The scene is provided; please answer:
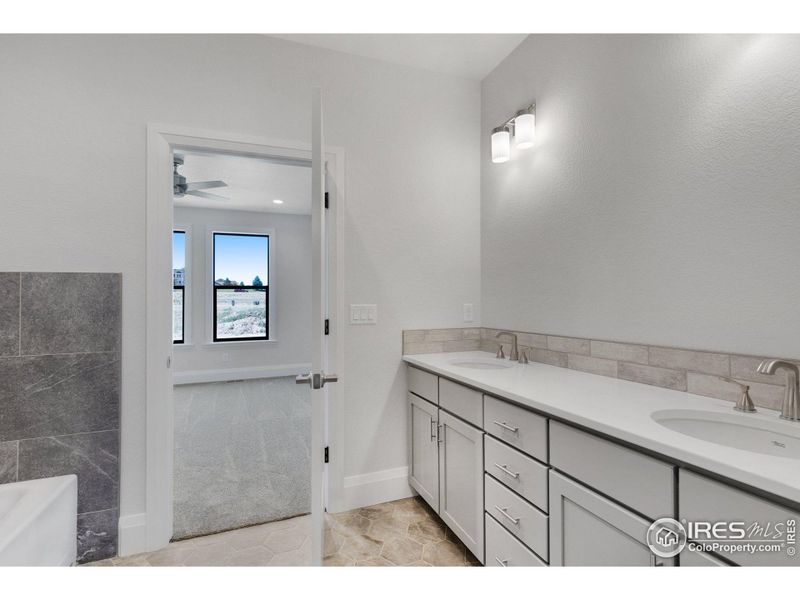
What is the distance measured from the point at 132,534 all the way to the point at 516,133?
2.88m

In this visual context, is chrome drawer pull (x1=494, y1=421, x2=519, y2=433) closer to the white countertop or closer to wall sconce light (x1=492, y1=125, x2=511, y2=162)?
the white countertop

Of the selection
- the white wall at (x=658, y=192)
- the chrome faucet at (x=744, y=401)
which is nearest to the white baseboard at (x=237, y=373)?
the white wall at (x=658, y=192)

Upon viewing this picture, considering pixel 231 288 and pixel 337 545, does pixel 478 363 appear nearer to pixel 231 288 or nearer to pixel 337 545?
pixel 337 545

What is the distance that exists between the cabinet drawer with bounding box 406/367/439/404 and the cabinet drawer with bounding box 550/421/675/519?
84 centimetres

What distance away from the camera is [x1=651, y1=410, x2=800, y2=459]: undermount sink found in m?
0.99

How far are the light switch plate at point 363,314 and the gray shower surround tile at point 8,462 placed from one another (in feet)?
5.43

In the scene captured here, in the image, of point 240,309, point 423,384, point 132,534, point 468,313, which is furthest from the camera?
point 240,309

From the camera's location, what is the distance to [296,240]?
5.99 m

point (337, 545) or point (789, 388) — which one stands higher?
point (789, 388)

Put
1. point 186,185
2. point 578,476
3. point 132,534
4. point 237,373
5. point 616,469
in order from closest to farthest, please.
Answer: point 616,469
point 578,476
point 132,534
point 186,185
point 237,373

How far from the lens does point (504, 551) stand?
4.68ft

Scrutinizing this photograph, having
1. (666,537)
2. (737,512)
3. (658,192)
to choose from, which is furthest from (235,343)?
(737,512)
